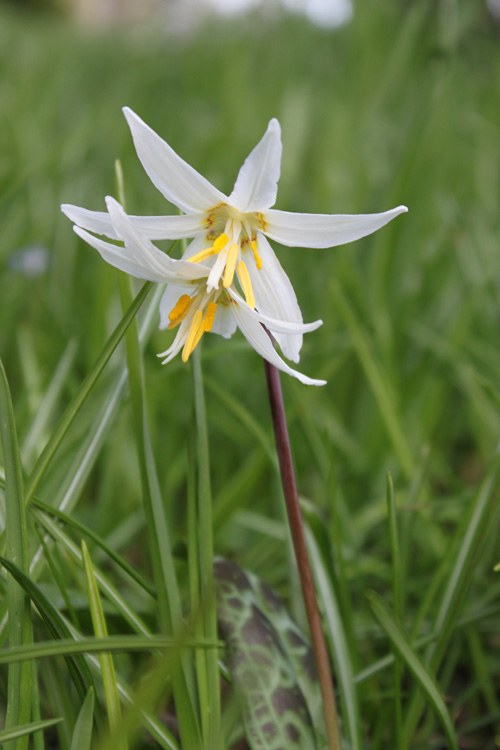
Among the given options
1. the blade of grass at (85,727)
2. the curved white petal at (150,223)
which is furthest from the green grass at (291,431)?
the curved white petal at (150,223)

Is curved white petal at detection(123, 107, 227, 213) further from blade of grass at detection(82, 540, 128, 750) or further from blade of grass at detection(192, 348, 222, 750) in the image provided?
blade of grass at detection(82, 540, 128, 750)

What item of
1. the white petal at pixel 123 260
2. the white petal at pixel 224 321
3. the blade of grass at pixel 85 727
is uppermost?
the white petal at pixel 123 260

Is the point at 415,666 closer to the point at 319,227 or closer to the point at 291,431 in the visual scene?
the point at 319,227

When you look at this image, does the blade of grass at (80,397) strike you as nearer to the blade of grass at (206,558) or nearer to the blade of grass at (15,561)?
the blade of grass at (15,561)

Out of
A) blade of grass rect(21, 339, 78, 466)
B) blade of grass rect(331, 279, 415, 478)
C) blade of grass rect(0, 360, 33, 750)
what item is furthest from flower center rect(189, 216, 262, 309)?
blade of grass rect(331, 279, 415, 478)

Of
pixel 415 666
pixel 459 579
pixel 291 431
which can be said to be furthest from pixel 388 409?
pixel 415 666

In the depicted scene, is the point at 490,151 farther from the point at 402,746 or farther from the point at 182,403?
the point at 402,746
